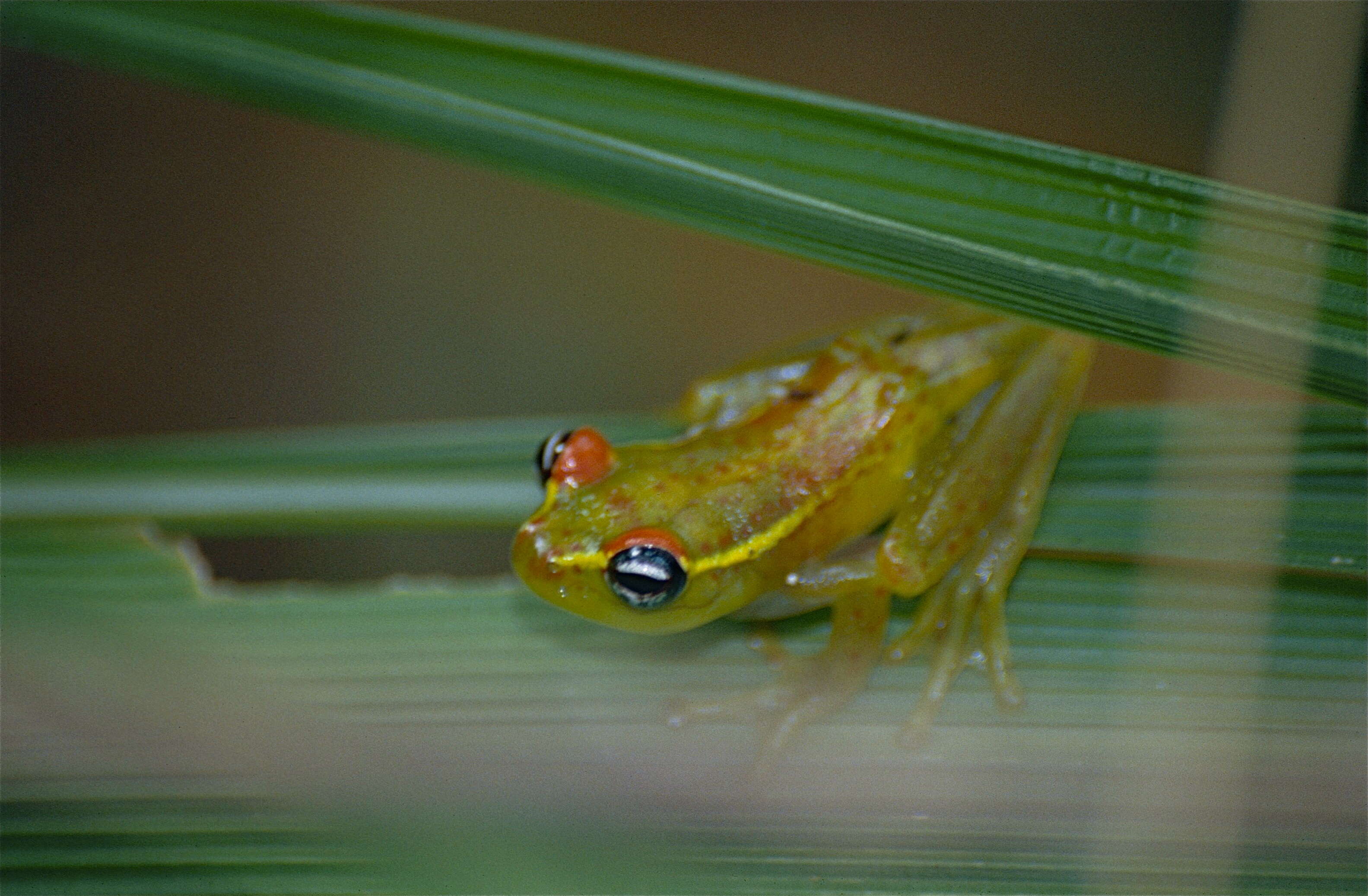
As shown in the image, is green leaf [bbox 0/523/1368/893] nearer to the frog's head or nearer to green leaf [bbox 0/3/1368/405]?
the frog's head

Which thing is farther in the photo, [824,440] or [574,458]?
[824,440]

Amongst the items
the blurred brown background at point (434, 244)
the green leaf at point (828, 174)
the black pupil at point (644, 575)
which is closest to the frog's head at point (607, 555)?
the black pupil at point (644, 575)

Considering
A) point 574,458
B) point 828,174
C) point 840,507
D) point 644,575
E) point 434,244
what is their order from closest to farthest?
point 828,174, point 644,575, point 574,458, point 840,507, point 434,244

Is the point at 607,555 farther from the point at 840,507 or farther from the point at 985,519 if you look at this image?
the point at 985,519

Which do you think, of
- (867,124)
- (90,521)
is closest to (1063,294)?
(867,124)

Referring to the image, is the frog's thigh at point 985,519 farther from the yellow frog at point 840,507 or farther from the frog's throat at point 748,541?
the frog's throat at point 748,541

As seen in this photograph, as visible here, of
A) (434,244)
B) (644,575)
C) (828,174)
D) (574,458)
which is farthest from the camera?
(434,244)

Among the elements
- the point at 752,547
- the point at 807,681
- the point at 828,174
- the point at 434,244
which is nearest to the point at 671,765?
the point at 807,681

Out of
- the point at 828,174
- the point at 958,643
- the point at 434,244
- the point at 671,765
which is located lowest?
the point at 671,765
